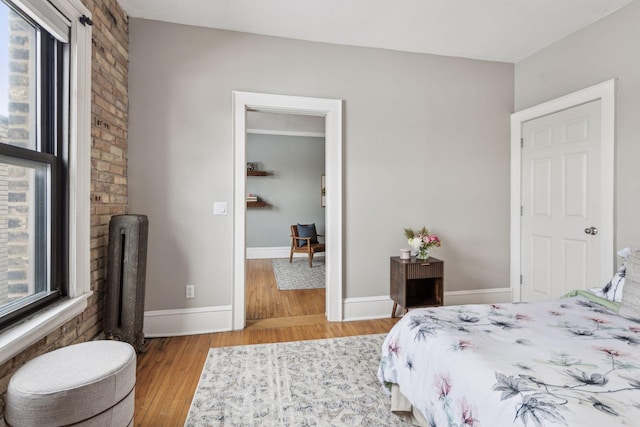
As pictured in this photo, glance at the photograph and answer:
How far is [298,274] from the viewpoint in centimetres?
514

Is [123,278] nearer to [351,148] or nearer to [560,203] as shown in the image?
[351,148]

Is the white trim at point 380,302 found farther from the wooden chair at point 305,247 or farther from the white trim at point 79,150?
the wooden chair at point 305,247

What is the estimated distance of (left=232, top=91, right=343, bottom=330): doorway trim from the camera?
283 centimetres

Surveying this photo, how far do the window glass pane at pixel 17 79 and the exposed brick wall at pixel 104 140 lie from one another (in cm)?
43

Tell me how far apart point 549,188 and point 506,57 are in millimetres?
1457

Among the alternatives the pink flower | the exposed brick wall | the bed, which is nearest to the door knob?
the bed

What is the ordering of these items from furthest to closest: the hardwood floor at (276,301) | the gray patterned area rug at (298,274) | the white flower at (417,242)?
the gray patterned area rug at (298,274)
the hardwood floor at (276,301)
the white flower at (417,242)

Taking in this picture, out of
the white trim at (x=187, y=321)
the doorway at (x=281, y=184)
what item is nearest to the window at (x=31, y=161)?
the white trim at (x=187, y=321)

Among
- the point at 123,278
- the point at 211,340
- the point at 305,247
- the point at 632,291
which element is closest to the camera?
the point at 632,291

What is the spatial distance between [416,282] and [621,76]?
2.36 m

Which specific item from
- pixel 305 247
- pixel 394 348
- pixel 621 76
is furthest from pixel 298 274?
pixel 621 76

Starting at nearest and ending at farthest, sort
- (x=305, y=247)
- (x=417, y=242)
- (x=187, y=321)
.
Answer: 1. (x=187, y=321)
2. (x=417, y=242)
3. (x=305, y=247)

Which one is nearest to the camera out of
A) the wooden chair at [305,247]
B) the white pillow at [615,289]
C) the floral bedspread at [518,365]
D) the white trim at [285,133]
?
A: the floral bedspread at [518,365]

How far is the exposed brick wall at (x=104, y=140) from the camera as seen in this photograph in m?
2.10
